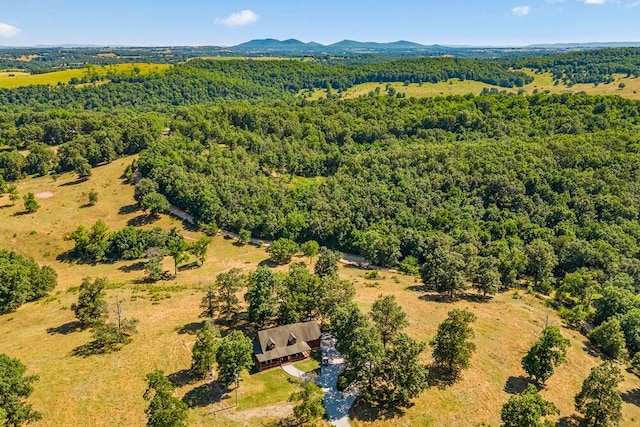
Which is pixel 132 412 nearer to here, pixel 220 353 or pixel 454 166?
pixel 220 353

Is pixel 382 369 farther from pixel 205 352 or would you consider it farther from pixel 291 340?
pixel 205 352

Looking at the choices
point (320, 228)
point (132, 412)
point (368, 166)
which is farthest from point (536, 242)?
point (132, 412)

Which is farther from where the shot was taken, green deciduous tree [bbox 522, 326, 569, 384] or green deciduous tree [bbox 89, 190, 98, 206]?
green deciduous tree [bbox 89, 190, 98, 206]

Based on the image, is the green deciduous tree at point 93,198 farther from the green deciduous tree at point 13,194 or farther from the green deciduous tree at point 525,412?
the green deciduous tree at point 525,412

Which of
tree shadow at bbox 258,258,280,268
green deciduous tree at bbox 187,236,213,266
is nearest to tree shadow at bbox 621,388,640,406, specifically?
tree shadow at bbox 258,258,280,268

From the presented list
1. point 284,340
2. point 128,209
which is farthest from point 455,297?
point 128,209

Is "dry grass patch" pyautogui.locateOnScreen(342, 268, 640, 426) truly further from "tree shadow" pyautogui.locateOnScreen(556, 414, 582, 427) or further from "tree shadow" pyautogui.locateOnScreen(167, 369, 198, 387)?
"tree shadow" pyautogui.locateOnScreen(167, 369, 198, 387)
